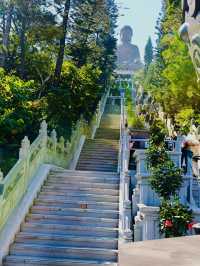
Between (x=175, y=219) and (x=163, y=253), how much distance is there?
5.09 m

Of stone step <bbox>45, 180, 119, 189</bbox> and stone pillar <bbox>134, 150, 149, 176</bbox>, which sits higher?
stone pillar <bbox>134, 150, 149, 176</bbox>

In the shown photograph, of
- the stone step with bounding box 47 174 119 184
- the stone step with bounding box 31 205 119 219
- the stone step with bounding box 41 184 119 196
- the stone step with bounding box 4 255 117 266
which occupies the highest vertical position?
the stone step with bounding box 47 174 119 184

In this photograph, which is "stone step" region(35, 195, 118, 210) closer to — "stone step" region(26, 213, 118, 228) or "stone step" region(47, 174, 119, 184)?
"stone step" region(26, 213, 118, 228)

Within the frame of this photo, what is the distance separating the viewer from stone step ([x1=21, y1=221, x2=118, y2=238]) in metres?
10.2

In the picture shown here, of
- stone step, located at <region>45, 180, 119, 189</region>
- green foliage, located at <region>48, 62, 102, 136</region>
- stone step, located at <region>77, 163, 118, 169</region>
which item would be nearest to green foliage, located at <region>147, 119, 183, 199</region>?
stone step, located at <region>45, 180, 119, 189</region>

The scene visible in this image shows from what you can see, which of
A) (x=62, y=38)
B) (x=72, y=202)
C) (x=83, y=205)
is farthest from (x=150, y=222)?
(x=62, y=38)

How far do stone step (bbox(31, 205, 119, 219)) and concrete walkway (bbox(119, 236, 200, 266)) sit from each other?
6.76 meters

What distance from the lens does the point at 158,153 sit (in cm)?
1052

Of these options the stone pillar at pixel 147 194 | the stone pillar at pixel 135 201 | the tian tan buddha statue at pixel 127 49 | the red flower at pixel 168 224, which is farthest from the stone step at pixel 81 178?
the tian tan buddha statue at pixel 127 49

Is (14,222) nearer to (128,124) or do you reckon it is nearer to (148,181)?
(148,181)

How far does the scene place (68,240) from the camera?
387 inches

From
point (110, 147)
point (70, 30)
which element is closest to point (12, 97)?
point (110, 147)

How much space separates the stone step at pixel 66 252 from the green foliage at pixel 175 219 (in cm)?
123

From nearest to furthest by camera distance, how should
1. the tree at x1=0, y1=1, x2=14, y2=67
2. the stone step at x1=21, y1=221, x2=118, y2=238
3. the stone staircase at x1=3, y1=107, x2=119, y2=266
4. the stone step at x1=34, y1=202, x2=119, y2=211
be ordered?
1. the stone staircase at x1=3, y1=107, x2=119, y2=266
2. the stone step at x1=21, y1=221, x2=118, y2=238
3. the stone step at x1=34, y1=202, x2=119, y2=211
4. the tree at x1=0, y1=1, x2=14, y2=67
